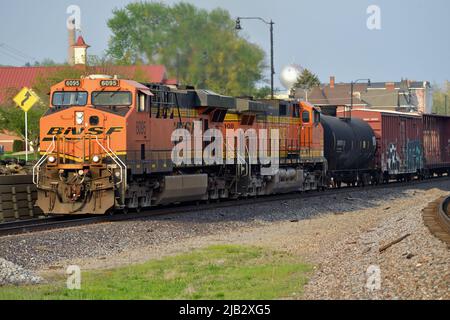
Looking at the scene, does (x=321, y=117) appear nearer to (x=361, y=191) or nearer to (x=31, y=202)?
(x=361, y=191)

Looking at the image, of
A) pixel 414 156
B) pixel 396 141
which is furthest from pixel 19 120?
pixel 414 156

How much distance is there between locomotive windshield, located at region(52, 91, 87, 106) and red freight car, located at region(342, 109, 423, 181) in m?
25.0

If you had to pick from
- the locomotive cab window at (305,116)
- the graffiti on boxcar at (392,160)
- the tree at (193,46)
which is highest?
the tree at (193,46)

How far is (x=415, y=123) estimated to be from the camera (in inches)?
2066

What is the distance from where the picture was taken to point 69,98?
24.7 metres

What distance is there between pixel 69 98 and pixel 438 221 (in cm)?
1115

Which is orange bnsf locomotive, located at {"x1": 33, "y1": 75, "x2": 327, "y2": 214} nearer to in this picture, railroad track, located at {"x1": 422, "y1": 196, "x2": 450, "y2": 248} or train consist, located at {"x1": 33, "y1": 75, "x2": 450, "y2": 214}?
train consist, located at {"x1": 33, "y1": 75, "x2": 450, "y2": 214}

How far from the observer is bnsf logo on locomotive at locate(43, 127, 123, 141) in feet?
77.9

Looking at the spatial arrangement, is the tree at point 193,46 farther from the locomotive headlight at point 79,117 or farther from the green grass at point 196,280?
the green grass at point 196,280

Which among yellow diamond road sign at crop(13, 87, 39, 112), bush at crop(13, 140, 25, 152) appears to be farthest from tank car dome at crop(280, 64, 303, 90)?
yellow diamond road sign at crop(13, 87, 39, 112)

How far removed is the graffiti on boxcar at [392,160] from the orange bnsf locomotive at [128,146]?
1755 centimetres

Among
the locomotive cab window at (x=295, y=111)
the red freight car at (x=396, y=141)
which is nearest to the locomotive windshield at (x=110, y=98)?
the locomotive cab window at (x=295, y=111)

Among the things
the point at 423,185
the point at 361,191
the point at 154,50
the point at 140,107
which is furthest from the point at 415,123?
the point at 140,107

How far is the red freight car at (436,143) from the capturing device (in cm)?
5394
